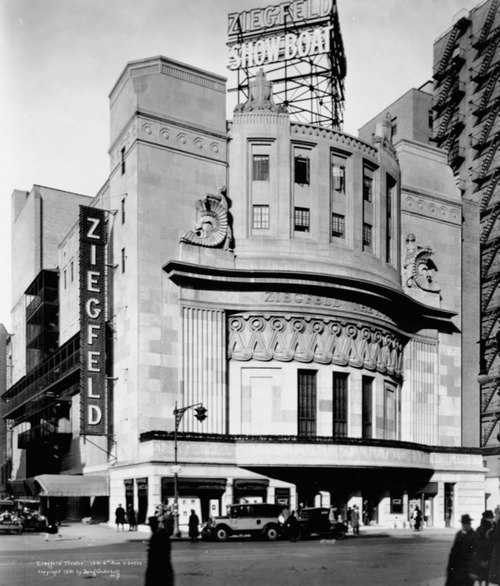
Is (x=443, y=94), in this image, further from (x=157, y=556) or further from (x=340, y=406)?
(x=157, y=556)

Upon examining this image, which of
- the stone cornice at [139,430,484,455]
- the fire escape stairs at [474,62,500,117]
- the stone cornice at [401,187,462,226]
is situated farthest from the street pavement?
the fire escape stairs at [474,62,500,117]

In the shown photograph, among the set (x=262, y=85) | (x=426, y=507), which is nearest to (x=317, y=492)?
(x=426, y=507)

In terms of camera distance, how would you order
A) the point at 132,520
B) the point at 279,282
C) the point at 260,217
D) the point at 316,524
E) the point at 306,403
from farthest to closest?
1. the point at 260,217
2. the point at 306,403
3. the point at 279,282
4. the point at 132,520
5. the point at 316,524

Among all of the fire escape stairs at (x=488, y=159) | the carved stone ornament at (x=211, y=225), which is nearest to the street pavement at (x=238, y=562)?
the carved stone ornament at (x=211, y=225)

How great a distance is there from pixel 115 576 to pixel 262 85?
38277mm

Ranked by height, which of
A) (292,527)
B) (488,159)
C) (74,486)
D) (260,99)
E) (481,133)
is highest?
(481,133)

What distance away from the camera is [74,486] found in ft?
170

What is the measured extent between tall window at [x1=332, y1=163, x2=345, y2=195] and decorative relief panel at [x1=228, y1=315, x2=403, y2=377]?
9167 millimetres

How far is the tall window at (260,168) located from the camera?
179 ft

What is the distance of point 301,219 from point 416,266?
36.3 feet

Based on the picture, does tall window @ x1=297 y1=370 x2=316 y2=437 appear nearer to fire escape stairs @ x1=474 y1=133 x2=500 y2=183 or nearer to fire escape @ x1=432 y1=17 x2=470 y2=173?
fire escape stairs @ x1=474 y1=133 x2=500 y2=183

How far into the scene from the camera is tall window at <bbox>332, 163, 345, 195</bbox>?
184 ft

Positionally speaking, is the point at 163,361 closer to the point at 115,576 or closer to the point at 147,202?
the point at 147,202

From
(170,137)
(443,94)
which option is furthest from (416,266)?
(443,94)
